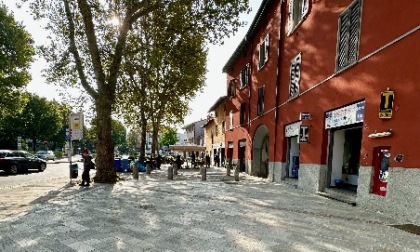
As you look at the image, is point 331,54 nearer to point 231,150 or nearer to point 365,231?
point 365,231

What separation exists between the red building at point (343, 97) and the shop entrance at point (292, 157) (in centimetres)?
5

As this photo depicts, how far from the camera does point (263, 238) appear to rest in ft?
17.6

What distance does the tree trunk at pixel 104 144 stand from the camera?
14.3 metres

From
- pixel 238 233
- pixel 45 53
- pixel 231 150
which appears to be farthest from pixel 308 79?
pixel 231 150

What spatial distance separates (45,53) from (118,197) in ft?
31.3

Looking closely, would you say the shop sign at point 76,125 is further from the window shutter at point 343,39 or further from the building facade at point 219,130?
the building facade at point 219,130

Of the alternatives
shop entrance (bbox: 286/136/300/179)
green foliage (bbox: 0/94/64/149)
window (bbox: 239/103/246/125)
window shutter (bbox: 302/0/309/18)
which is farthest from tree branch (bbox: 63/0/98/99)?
green foliage (bbox: 0/94/64/149)

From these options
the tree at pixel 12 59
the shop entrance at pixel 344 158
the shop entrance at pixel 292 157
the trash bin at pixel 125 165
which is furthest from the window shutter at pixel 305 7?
the tree at pixel 12 59

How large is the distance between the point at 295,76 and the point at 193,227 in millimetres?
10891

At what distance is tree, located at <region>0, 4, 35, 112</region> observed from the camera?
2447cm

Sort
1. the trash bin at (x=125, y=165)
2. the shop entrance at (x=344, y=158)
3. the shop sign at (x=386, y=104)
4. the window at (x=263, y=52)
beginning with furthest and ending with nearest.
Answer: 1. the trash bin at (x=125, y=165)
2. the window at (x=263, y=52)
3. the shop entrance at (x=344, y=158)
4. the shop sign at (x=386, y=104)

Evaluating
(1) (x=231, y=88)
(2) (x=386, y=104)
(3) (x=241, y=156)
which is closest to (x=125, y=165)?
(3) (x=241, y=156)

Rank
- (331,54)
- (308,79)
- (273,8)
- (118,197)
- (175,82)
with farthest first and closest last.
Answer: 1. (175,82)
2. (273,8)
3. (308,79)
4. (331,54)
5. (118,197)

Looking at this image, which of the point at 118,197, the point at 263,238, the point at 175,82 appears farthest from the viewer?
the point at 175,82
